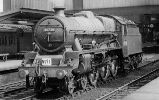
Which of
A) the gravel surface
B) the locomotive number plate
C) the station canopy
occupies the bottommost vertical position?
the gravel surface

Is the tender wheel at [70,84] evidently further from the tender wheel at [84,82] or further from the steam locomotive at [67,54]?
the tender wheel at [84,82]

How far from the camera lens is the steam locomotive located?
33.8 feet

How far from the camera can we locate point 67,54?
34.7 ft

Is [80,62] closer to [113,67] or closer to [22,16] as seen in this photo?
[113,67]

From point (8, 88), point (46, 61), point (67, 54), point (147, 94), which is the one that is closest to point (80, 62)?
point (67, 54)

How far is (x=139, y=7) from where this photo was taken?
34062mm

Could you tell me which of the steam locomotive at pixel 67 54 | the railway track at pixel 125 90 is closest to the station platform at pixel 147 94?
the railway track at pixel 125 90

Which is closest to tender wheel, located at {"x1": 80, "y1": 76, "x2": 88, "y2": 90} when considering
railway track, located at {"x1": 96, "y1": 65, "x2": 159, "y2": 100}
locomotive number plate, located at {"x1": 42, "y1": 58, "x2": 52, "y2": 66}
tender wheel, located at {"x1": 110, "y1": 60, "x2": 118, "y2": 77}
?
railway track, located at {"x1": 96, "y1": 65, "x2": 159, "y2": 100}

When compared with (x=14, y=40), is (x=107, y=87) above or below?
below

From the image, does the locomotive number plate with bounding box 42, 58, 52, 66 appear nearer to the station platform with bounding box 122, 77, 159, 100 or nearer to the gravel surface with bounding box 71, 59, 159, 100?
the gravel surface with bounding box 71, 59, 159, 100

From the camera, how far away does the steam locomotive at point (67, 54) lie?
1030 centimetres

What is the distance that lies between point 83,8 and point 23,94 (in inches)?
1099

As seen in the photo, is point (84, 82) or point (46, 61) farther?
point (84, 82)

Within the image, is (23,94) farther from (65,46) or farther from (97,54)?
(97,54)
